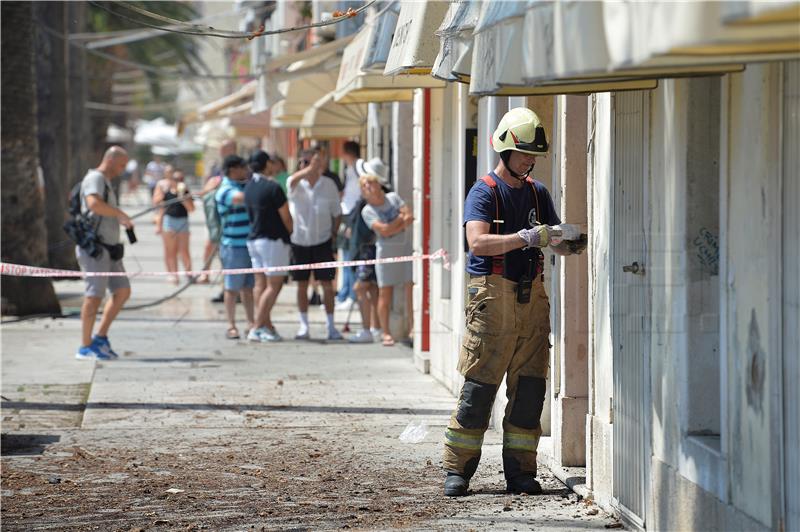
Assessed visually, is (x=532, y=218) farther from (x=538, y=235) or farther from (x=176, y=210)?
(x=176, y=210)

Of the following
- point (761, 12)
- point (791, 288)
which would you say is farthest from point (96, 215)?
point (761, 12)

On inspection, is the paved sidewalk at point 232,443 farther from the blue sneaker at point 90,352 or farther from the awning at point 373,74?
the awning at point 373,74

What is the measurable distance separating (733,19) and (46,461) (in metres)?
6.03

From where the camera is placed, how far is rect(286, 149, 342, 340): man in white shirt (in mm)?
15031

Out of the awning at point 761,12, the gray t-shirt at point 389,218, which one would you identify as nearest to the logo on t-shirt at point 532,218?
the awning at point 761,12

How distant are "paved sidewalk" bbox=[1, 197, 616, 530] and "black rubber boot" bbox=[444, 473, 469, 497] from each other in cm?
6

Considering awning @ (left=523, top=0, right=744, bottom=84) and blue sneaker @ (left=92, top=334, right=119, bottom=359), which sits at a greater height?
awning @ (left=523, top=0, right=744, bottom=84)

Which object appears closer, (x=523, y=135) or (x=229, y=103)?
(x=523, y=135)

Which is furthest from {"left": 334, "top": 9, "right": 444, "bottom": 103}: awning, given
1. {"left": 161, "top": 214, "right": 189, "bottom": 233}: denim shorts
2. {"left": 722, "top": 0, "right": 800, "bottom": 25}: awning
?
{"left": 161, "top": 214, "right": 189, "bottom": 233}: denim shorts

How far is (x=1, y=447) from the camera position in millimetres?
9211

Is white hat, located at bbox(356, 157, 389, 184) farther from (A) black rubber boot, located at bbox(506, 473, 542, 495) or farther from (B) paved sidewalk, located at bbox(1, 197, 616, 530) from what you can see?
(A) black rubber boot, located at bbox(506, 473, 542, 495)

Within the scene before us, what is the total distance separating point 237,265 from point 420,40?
23.1ft

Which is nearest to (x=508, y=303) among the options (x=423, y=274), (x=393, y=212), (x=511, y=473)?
(x=511, y=473)

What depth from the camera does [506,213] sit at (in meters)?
7.25
